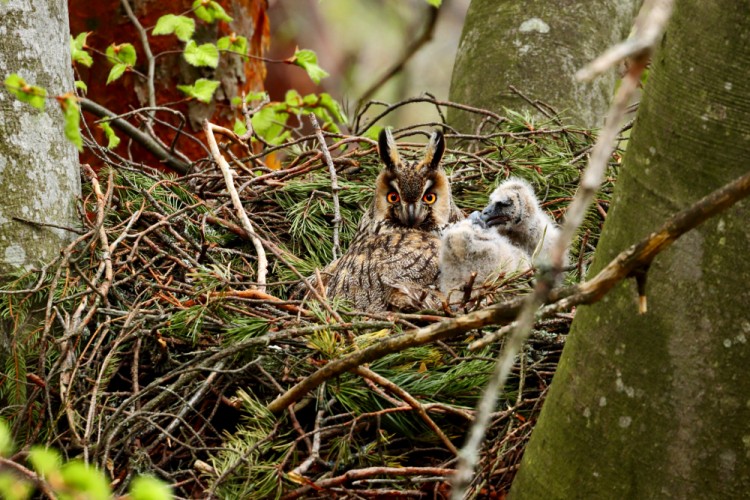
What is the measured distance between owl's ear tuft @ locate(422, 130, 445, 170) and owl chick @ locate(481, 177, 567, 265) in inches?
11.1

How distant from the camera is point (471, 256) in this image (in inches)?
124

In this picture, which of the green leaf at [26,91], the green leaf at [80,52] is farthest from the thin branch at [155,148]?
the green leaf at [26,91]

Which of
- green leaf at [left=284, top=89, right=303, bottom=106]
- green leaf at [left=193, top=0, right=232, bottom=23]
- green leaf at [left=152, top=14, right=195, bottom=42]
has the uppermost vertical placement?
green leaf at [left=193, top=0, right=232, bottom=23]

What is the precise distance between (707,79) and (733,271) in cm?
33

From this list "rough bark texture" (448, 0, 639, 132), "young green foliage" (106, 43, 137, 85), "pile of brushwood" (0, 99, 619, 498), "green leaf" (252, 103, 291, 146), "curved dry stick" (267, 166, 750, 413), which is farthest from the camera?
"green leaf" (252, 103, 291, 146)

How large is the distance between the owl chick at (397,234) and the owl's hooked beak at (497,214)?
10.1 inches

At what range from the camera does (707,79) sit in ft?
5.04

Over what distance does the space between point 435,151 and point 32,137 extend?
4.90ft

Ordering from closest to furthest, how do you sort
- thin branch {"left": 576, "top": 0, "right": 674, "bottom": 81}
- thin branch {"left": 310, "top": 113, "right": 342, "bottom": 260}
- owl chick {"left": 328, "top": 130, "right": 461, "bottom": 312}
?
thin branch {"left": 576, "top": 0, "right": 674, "bottom": 81}, owl chick {"left": 328, "top": 130, "right": 461, "bottom": 312}, thin branch {"left": 310, "top": 113, "right": 342, "bottom": 260}

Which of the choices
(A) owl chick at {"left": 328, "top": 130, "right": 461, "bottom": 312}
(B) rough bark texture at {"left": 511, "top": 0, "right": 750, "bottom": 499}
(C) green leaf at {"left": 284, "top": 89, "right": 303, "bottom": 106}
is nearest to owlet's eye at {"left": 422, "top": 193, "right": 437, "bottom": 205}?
(A) owl chick at {"left": 328, "top": 130, "right": 461, "bottom": 312}

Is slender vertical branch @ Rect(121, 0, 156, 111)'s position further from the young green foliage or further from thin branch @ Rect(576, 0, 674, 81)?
thin branch @ Rect(576, 0, 674, 81)

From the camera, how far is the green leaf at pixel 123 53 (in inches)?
173

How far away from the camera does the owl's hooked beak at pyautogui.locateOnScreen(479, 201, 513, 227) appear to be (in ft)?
10.9

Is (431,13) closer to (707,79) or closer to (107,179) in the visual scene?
(107,179)
